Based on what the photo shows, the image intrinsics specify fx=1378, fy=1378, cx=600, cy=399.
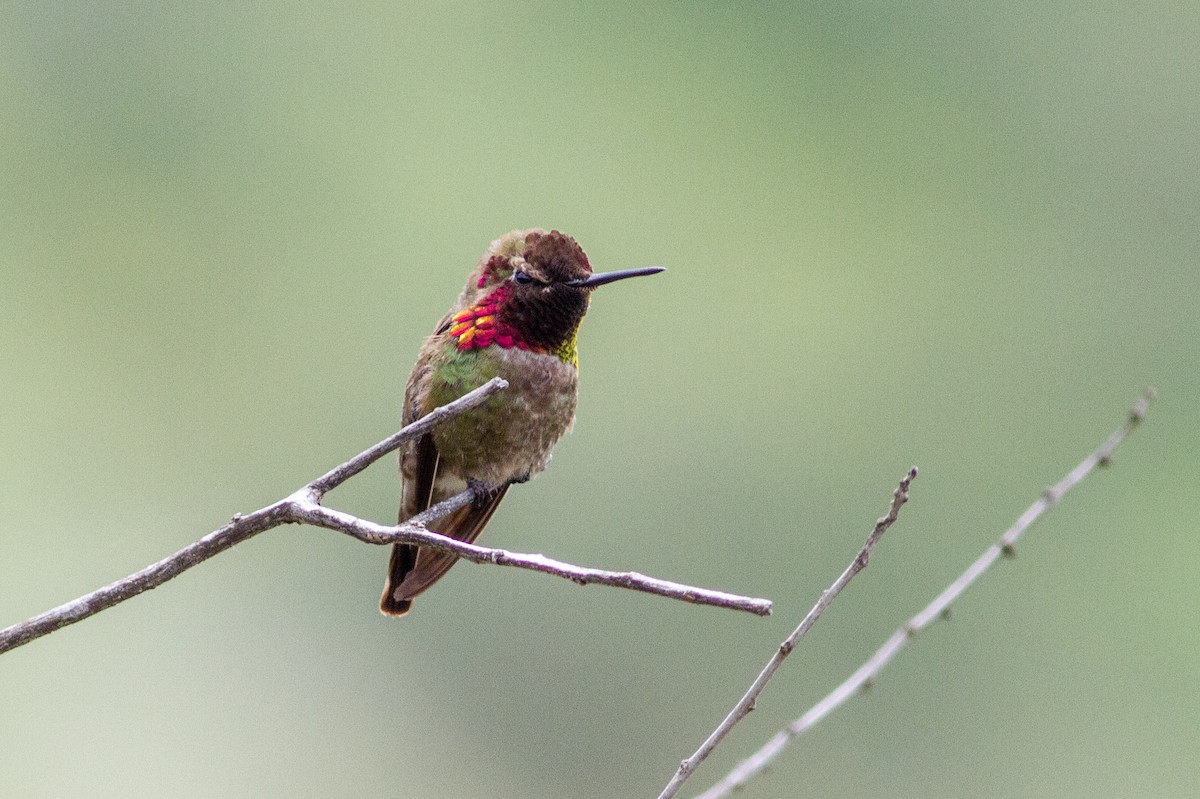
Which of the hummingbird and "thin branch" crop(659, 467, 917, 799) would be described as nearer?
"thin branch" crop(659, 467, 917, 799)

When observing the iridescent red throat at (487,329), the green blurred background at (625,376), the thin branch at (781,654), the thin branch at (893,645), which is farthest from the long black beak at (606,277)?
the green blurred background at (625,376)

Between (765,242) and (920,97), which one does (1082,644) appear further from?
(920,97)

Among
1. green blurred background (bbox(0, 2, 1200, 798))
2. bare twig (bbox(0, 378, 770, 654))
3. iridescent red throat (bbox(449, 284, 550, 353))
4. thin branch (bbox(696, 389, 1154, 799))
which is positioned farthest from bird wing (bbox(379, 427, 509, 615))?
green blurred background (bbox(0, 2, 1200, 798))

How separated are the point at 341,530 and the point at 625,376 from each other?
12135 mm

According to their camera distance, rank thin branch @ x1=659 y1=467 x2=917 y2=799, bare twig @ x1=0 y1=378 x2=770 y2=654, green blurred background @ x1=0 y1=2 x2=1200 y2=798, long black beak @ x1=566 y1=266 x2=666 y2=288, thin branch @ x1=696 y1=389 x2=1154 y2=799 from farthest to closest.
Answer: green blurred background @ x1=0 y1=2 x2=1200 y2=798, long black beak @ x1=566 y1=266 x2=666 y2=288, thin branch @ x1=696 y1=389 x2=1154 y2=799, thin branch @ x1=659 y1=467 x2=917 y2=799, bare twig @ x1=0 y1=378 x2=770 y2=654

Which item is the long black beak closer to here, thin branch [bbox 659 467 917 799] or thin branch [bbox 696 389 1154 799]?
thin branch [bbox 659 467 917 799]

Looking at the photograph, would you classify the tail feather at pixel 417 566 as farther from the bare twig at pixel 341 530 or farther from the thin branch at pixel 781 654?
the thin branch at pixel 781 654

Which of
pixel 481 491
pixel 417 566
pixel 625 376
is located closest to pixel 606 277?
pixel 481 491

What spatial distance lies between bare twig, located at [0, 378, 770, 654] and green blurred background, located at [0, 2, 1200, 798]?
343 inches

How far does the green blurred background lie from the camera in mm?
11328

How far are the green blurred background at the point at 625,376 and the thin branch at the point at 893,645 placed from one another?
8077 mm

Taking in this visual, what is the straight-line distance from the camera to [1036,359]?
16.4 m

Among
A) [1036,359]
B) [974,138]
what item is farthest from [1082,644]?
[974,138]

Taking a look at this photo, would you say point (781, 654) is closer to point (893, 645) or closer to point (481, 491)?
point (893, 645)
